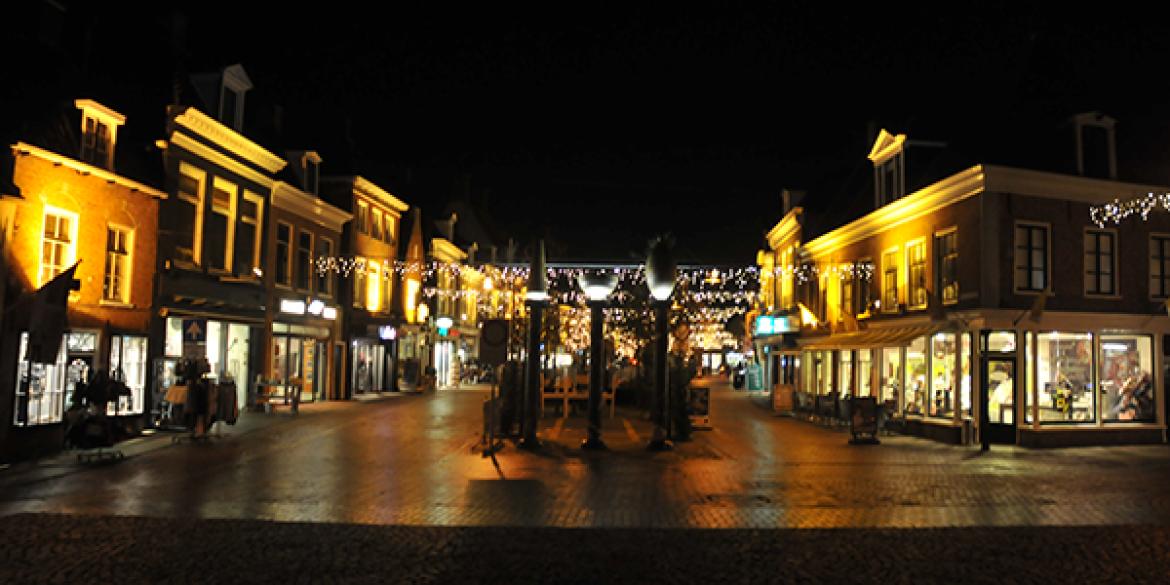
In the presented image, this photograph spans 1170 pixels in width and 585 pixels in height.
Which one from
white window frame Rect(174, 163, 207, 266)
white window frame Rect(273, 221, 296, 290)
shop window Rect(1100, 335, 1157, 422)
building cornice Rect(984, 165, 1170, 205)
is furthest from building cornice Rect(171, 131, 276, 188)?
shop window Rect(1100, 335, 1157, 422)

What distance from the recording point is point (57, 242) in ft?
57.6

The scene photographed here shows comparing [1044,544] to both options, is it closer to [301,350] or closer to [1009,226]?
[1009,226]

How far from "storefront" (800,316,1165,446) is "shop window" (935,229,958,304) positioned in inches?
33.8

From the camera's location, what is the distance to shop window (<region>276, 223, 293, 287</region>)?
1167 inches

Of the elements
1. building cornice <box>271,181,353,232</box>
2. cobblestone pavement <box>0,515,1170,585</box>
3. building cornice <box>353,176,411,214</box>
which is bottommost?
cobblestone pavement <box>0,515,1170,585</box>

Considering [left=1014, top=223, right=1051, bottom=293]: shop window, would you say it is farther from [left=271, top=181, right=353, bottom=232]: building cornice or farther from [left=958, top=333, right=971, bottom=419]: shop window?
[left=271, top=181, right=353, bottom=232]: building cornice

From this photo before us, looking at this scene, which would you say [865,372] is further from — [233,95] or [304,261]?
[233,95]

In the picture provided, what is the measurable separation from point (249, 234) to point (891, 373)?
61.2ft

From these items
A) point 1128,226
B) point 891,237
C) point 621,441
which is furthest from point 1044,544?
point 891,237

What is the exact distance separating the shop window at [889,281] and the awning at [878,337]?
726 millimetres

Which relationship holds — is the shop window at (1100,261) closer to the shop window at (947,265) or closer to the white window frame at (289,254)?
the shop window at (947,265)

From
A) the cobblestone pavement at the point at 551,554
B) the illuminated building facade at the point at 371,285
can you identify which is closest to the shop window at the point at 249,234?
the illuminated building facade at the point at 371,285

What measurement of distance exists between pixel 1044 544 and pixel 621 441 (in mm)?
11099

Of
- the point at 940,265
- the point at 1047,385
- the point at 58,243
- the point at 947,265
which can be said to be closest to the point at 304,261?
the point at 58,243
